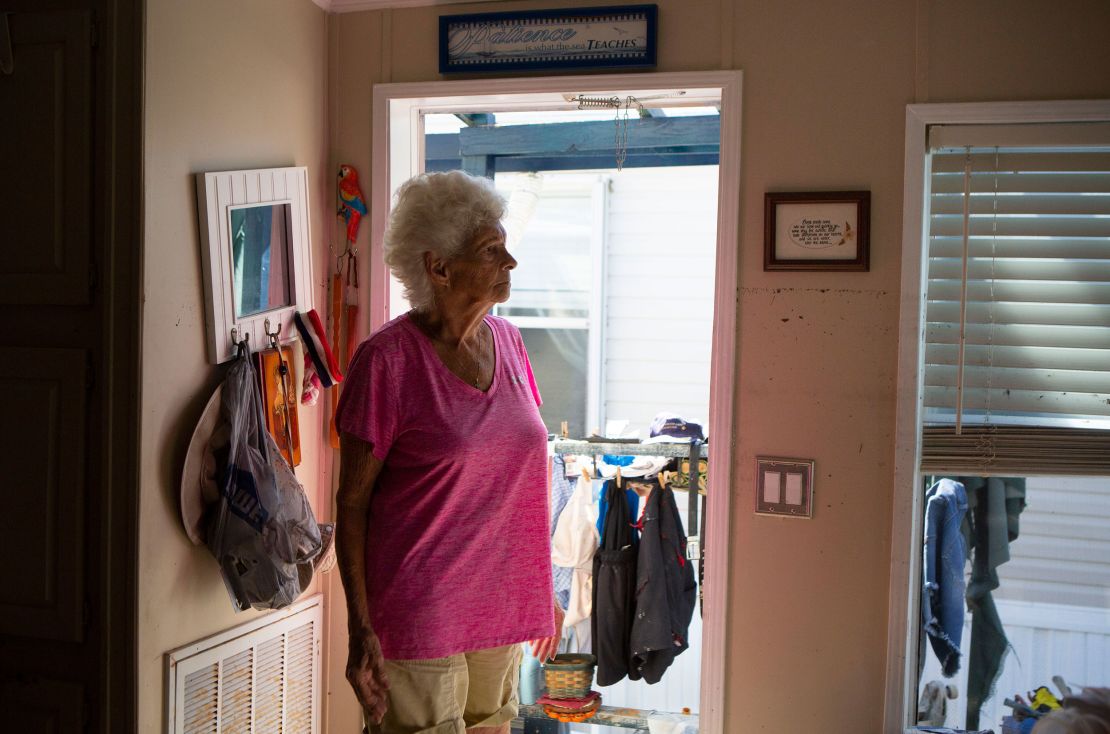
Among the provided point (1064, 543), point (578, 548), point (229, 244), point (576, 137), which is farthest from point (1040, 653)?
point (576, 137)

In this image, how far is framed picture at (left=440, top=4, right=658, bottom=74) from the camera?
2.78m

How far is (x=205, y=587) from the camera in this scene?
2.50 metres

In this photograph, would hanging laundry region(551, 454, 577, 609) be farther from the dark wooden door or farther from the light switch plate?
the dark wooden door

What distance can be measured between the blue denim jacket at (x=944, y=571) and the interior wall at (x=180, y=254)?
196 centimetres

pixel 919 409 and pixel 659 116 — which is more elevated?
pixel 659 116

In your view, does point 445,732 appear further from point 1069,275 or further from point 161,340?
point 1069,275

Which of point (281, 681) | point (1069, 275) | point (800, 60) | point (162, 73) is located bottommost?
point (281, 681)

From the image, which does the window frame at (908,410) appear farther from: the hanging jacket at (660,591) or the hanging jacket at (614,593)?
the hanging jacket at (614,593)

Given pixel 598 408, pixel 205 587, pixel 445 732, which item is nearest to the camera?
pixel 445 732

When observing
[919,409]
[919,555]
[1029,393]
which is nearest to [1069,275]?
[1029,393]

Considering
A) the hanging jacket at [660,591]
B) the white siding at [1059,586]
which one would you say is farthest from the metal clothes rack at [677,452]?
the white siding at [1059,586]

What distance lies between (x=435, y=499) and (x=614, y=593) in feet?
4.34

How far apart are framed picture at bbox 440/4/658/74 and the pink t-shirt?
3.57 ft

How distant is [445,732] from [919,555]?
4.71 feet
